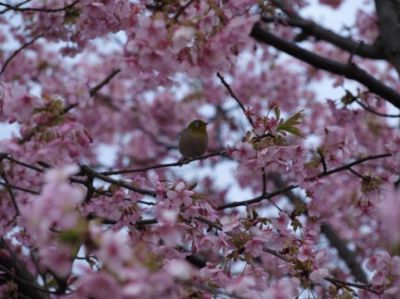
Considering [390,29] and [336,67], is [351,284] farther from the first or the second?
[390,29]

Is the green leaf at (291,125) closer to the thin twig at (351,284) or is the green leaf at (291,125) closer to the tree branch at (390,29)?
the thin twig at (351,284)

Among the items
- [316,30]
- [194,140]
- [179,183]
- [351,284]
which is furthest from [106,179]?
[316,30]

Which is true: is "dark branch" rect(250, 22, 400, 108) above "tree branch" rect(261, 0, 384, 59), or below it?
below

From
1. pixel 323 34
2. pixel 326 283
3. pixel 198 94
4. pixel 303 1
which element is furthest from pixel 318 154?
pixel 198 94

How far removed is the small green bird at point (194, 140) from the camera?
4504 mm

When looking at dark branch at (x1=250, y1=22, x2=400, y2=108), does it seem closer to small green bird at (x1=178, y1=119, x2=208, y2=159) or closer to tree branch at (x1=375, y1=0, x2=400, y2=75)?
tree branch at (x1=375, y1=0, x2=400, y2=75)

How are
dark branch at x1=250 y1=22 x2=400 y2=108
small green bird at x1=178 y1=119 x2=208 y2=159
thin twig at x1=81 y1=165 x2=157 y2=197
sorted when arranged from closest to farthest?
1. thin twig at x1=81 y1=165 x2=157 y2=197
2. dark branch at x1=250 y1=22 x2=400 y2=108
3. small green bird at x1=178 y1=119 x2=208 y2=159

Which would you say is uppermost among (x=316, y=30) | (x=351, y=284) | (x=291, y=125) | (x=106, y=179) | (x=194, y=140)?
(x=316, y=30)

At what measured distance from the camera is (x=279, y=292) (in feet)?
6.84

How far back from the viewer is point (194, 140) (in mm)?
4500

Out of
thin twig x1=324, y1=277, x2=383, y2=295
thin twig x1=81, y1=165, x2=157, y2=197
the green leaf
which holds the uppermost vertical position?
the green leaf

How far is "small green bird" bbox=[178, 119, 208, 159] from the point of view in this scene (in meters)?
4.50

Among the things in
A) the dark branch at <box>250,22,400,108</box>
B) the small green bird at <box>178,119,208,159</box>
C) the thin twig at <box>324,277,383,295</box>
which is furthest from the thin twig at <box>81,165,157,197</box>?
the small green bird at <box>178,119,208,159</box>

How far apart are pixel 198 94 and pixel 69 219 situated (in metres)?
7.51
